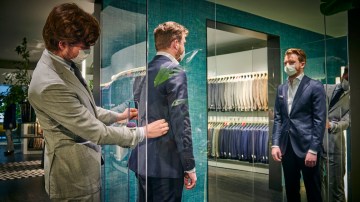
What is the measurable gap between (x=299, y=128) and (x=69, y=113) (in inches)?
72.3

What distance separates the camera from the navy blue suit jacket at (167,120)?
54.9 inches

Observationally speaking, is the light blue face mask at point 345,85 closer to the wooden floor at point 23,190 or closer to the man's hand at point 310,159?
the man's hand at point 310,159

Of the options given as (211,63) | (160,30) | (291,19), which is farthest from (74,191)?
(291,19)

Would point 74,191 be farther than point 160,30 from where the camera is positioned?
No

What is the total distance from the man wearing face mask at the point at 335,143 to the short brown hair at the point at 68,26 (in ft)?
6.32

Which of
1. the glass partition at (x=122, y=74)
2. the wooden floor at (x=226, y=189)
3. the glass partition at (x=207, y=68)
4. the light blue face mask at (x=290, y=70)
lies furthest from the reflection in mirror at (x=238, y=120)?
the glass partition at (x=122, y=74)

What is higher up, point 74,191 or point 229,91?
point 229,91

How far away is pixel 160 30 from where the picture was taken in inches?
58.6

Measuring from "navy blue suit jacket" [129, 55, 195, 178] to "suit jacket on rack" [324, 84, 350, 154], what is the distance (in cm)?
149

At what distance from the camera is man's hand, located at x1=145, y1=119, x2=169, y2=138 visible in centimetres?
135

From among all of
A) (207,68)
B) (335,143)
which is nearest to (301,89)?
(335,143)

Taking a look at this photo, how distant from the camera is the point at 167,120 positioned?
1.40 m

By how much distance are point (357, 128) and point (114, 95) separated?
1800 millimetres

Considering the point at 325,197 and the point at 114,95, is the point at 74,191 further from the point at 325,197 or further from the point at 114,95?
the point at 325,197
